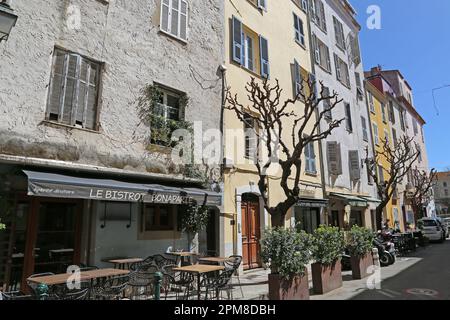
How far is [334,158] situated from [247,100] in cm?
771

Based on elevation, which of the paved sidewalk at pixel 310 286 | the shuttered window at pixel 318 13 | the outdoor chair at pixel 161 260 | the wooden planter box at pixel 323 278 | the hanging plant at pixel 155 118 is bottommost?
the paved sidewalk at pixel 310 286

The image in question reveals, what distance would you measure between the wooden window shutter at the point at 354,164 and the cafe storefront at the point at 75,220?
44.6 ft

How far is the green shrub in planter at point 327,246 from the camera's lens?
326 inches

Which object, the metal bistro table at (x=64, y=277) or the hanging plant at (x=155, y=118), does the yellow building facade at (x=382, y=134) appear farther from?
the metal bistro table at (x=64, y=277)

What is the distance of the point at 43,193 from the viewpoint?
6051 millimetres

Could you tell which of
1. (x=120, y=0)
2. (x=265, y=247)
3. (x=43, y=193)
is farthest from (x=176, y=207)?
(x=120, y=0)

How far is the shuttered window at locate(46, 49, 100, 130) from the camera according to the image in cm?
759

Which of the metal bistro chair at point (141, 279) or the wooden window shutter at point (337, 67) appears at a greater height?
the wooden window shutter at point (337, 67)

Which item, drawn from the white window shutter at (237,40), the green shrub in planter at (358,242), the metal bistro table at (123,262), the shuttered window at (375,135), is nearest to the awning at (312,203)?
the green shrub in planter at (358,242)

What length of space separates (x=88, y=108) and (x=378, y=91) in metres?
26.2

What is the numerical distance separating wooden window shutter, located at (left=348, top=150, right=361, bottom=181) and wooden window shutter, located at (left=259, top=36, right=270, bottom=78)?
9266mm

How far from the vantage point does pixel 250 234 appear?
12383 millimetres
